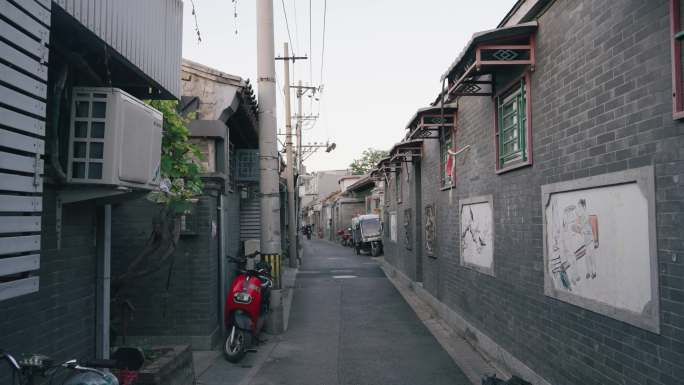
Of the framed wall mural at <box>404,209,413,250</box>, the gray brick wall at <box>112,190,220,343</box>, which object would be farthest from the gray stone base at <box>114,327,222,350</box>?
the framed wall mural at <box>404,209,413,250</box>

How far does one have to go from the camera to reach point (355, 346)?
931 centimetres

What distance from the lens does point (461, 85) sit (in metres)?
7.73

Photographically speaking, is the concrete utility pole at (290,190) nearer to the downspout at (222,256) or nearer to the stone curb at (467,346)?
the stone curb at (467,346)

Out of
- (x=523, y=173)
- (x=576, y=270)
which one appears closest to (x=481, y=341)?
(x=523, y=173)

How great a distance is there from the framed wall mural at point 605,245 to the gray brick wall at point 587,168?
0.35 feet

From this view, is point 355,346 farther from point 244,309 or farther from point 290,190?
point 290,190

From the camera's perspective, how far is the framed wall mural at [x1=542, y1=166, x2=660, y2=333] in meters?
4.25

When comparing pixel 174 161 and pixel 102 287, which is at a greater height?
pixel 174 161

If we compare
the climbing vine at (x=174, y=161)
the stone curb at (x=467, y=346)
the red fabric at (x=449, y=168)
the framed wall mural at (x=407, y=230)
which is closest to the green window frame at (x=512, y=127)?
the stone curb at (x=467, y=346)

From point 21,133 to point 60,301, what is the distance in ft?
6.65

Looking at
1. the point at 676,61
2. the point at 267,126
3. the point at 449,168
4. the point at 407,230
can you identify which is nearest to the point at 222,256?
the point at 267,126

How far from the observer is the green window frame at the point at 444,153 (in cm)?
1127

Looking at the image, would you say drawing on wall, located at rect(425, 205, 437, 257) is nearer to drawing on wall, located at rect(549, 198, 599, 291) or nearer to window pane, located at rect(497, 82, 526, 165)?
window pane, located at rect(497, 82, 526, 165)

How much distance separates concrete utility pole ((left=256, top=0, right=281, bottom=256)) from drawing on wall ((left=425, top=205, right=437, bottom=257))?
4.02 m
